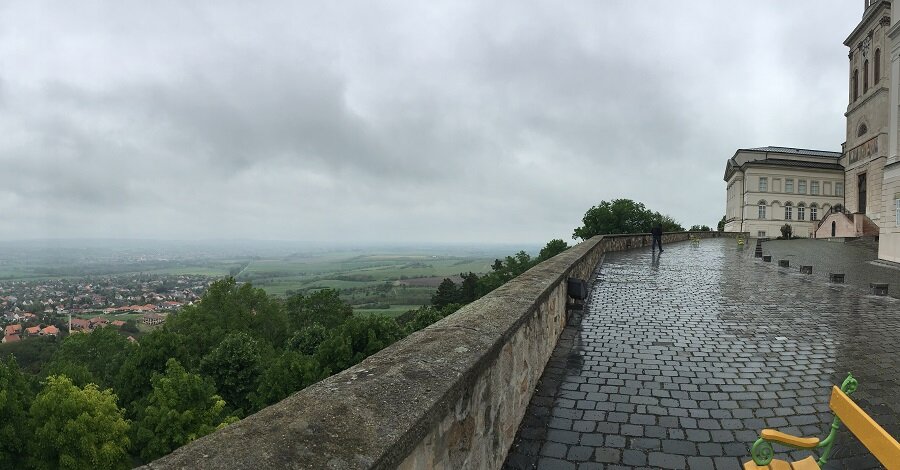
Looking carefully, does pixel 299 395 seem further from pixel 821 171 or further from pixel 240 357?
pixel 821 171

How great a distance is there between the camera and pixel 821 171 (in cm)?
6162

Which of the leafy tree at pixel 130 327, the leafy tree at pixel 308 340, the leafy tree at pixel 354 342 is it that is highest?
the leafy tree at pixel 354 342

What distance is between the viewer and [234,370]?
25.7 metres

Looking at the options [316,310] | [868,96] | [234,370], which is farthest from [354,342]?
[868,96]

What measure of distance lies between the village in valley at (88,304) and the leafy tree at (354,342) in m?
26.1

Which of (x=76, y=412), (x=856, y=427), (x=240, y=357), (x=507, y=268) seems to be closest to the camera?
(x=856, y=427)

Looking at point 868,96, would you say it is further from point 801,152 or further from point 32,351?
point 32,351

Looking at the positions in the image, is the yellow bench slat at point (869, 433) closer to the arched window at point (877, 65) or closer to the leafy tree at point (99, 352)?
the leafy tree at point (99, 352)

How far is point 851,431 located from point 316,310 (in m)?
39.6

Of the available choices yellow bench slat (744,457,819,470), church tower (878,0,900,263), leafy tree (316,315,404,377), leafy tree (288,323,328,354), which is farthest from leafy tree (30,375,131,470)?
church tower (878,0,900,263)

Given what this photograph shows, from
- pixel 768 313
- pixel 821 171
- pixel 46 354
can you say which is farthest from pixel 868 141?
pixel 46 354

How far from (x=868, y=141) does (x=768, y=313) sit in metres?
51.9

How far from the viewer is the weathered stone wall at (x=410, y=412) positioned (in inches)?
61.1

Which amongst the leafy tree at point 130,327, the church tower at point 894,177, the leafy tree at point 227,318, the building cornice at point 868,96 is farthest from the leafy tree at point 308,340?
the building cornice at point 868,96
